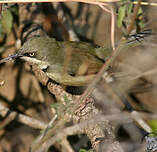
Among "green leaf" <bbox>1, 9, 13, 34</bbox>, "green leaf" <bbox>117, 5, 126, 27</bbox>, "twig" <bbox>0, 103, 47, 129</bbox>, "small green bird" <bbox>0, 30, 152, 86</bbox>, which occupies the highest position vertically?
"green leaf" <bbox>117, 5, 126, 27</bbox>

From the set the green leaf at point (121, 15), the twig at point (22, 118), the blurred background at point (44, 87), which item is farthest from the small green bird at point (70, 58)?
the twig at point (22, 118)

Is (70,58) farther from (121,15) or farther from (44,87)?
(44,87)

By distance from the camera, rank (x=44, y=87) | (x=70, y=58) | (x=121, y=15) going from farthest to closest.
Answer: (x=44, y=87), (x=70, y=58), (x=121, y=15)

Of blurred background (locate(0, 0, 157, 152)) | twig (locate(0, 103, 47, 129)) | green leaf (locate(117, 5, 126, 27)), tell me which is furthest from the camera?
blurred background (locate(0, 0, 157, 152))

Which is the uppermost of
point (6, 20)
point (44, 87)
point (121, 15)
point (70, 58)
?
point (121, 15)

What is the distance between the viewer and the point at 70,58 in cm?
384

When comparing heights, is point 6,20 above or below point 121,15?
below

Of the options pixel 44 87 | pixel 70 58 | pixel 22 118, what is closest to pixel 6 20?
pixel 70 58

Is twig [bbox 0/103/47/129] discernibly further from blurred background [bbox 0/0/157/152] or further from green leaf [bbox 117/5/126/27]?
green leaf [bbox 117/5/126/27]

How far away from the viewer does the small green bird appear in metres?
3.63

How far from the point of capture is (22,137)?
16.2 feet

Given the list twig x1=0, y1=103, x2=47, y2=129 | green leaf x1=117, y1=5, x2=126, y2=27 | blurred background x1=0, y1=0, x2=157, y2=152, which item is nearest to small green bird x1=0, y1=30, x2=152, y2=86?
green leaf x1=117, y1=5, x2=126, y2=27

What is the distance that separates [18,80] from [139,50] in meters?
2.07

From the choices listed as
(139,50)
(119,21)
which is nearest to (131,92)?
(139,50)
